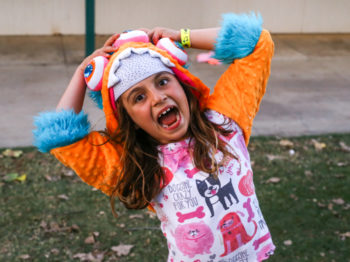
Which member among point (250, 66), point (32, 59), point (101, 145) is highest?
point (250, 66)

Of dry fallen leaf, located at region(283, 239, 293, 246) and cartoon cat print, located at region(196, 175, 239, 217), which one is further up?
cartoon cat print, located at region(196, 175, 239, 217)

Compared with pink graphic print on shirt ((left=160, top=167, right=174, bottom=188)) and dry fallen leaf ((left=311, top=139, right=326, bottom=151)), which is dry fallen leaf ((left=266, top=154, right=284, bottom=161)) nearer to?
dry fallen leaf ((left=311, top=139, right=326, bottom=151))

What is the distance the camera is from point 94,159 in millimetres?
2318

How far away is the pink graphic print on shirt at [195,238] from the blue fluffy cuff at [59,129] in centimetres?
57

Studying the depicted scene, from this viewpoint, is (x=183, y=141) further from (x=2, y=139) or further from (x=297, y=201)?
(x=2, y=139)

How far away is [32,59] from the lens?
8.38 metres

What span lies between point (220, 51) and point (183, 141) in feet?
1.52

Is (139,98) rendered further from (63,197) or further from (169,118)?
(63,197)

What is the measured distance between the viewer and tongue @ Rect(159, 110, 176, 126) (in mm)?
2275

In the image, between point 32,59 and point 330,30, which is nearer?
point 32,59

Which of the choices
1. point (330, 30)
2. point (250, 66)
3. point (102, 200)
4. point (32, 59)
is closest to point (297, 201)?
point (102, 200)

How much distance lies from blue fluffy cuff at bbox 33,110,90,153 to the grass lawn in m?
1.84

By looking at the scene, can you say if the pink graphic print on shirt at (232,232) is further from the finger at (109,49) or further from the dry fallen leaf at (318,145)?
the dry fallen leaf at (318,145)

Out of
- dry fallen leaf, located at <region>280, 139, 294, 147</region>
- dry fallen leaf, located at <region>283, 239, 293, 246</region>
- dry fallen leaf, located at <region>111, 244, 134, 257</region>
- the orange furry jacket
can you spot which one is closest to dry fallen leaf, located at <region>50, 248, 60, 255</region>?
dry fallen leaf, located at <region>111, 244, 134, 257</region>
